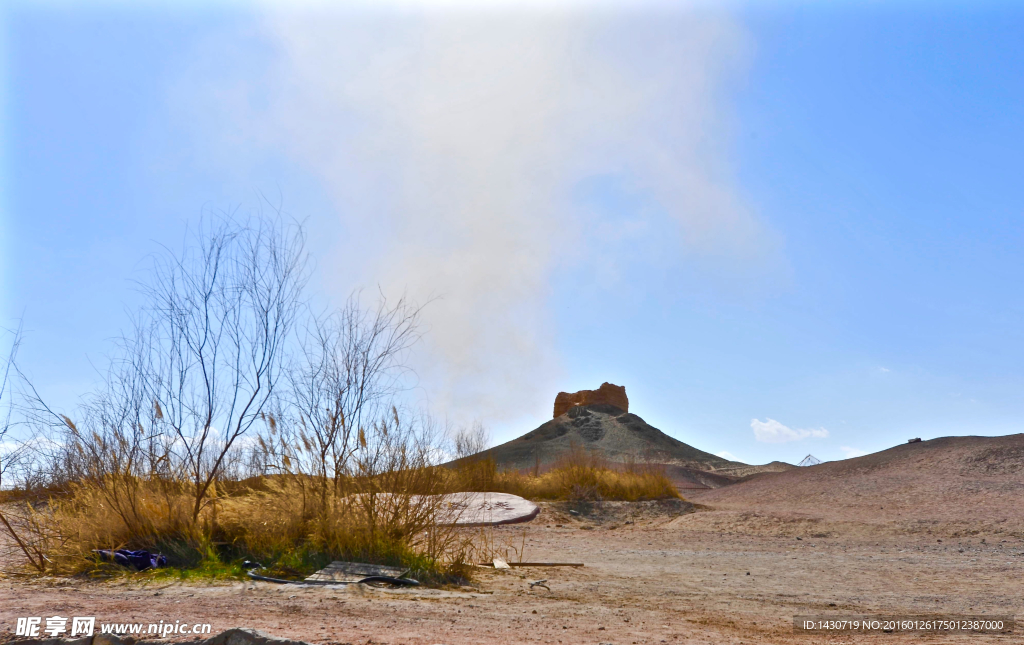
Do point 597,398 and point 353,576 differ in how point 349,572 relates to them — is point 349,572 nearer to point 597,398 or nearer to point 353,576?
point 353,576

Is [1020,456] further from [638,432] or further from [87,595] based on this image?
[638,432]

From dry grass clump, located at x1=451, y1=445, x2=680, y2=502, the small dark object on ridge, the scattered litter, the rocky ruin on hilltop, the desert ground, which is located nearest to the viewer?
the desert ground

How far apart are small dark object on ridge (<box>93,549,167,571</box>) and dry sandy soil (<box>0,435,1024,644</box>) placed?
480mm

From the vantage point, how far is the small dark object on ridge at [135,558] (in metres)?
7.08

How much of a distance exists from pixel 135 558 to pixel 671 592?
18.1 feet

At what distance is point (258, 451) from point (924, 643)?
6852mm

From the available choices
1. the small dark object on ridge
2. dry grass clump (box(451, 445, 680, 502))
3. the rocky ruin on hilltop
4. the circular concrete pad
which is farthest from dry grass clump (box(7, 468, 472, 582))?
the rocky ruin on hilltop

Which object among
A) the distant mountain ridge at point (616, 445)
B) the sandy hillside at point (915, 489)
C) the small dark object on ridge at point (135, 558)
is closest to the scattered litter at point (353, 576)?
the small dark object on ridge at point (135, 558)

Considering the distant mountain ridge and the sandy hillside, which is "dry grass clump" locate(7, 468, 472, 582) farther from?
the distant mountain ridge

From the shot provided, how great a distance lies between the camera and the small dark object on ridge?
279 inches

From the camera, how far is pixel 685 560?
9.20 m

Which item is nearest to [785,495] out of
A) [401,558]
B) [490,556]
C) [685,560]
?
[685,560]

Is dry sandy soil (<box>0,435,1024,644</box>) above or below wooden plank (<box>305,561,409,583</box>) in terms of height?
below

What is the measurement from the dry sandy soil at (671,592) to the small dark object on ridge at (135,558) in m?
0.48
